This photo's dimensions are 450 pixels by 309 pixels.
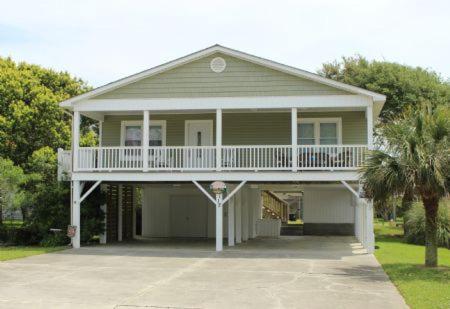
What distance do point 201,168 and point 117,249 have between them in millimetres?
4108

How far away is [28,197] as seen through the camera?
2214 centimetres

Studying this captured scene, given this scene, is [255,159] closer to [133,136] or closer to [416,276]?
[133,136]

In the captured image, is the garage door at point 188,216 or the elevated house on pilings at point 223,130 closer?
the elevated house on pilings at point 223,130

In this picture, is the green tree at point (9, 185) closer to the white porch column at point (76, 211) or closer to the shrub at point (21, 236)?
the shrub at point (21, 236)

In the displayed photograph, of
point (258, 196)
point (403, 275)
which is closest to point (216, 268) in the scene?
point (403, 275)

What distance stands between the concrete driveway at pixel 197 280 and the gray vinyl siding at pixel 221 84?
18.2ft

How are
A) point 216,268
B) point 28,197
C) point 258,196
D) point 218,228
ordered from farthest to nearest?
point 258,196
point 28,197
point 218,228
point 216,268

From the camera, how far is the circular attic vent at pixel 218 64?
21.5 meters

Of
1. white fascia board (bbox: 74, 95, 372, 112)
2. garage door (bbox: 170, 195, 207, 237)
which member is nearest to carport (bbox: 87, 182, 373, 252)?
garage door (bbox: 170, 195, 207, 237)

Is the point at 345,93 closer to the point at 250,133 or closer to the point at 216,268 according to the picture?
the point at 250,133

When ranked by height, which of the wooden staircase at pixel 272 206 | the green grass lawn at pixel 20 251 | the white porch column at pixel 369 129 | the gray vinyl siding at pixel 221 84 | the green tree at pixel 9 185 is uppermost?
the gray vinyl siding at pixel 221 84

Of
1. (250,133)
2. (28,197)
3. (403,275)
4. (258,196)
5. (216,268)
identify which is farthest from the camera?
(258,196)

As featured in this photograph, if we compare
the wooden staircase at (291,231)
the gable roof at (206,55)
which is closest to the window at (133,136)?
the gable roof at (206,55)

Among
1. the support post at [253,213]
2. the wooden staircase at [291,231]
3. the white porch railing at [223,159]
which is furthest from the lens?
the wooden staircase at [291,231]
